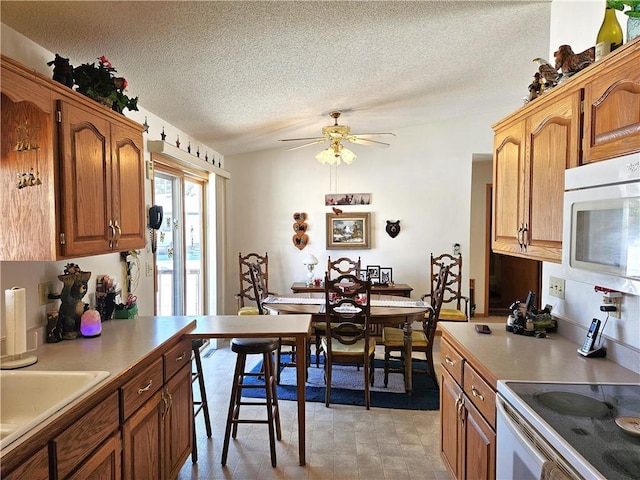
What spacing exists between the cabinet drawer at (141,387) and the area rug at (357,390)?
1686 millimetres

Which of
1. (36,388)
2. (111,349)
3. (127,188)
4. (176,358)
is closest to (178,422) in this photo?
(176,358)

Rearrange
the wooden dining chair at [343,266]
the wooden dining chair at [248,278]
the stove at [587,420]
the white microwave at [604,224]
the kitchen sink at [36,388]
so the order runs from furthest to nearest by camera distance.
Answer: the wooden dining chair at [343,266] < the wooden dining chair at [248,278] < the kitchen sink at [36,388] < the white microwave at [604,224] < the stove at [587,420]

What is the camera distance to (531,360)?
1.66m

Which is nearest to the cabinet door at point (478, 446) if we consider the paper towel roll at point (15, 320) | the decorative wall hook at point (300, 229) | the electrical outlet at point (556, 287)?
the electrical outlet at point (556, 287)

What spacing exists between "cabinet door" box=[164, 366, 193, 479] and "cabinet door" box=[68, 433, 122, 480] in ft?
1.42

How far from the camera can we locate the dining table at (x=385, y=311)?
10.8 feet

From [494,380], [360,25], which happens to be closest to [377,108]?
[360,25]

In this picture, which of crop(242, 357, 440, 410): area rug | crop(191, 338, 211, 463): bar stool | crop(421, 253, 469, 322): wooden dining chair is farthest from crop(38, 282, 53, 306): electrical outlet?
crop(421, 253, 469, 322): wooden dining chair

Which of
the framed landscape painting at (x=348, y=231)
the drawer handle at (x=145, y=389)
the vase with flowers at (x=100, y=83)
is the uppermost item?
the vase with flowers at (x=100, y=83)

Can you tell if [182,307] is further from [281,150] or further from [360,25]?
[360,25]

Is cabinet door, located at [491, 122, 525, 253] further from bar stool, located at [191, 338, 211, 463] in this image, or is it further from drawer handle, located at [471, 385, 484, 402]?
bar stool, located at [191, 338, 211, 463]

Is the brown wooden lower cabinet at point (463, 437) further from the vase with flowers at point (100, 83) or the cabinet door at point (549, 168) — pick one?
the vase with flowers at point (100, 83)

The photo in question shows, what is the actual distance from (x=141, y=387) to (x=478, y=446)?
147 centimetres

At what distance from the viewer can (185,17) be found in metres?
1.79
